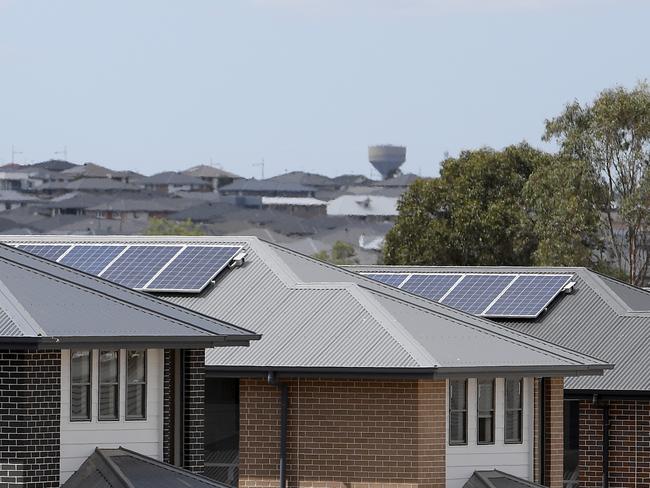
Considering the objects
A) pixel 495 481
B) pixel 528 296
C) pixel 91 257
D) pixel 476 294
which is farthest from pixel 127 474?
pixel 528 296

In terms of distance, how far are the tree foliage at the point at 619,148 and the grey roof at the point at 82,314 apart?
143 ft

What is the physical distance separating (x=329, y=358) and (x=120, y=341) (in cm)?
652

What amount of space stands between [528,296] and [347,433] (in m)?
8.82

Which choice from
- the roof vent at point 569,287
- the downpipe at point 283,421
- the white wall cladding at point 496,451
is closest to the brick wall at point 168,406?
the downpipe at point 283,421

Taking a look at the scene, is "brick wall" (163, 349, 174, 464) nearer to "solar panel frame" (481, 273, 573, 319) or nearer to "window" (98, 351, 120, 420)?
"window" (98, 351, 120, 420)

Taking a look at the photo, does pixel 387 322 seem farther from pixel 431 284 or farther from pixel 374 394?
pixel 431 284

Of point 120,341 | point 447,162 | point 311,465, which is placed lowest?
point 311,465

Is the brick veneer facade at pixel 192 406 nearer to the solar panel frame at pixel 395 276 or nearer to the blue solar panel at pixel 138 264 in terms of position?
the blue solar panel at pixel 138 264

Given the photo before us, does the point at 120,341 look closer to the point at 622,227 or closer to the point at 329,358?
the point at 329,358

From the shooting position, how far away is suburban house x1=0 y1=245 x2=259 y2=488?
27594 millimetres

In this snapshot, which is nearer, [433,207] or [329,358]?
[329,358]

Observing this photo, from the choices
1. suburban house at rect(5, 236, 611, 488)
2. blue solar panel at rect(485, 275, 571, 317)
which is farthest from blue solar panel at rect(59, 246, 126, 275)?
blue solar panel at rect(485, 275, 571, 317)

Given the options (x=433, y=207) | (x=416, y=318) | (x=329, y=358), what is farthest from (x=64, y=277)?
(x=433, y=207)

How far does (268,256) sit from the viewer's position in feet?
125
